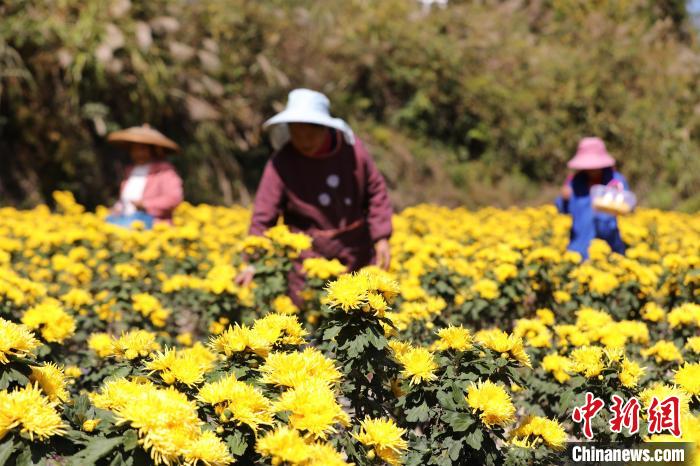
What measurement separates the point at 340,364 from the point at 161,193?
3838mm

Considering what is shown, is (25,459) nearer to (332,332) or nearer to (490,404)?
(332,332)

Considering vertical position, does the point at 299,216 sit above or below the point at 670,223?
above

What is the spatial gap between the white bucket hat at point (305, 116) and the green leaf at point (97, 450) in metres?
2.22

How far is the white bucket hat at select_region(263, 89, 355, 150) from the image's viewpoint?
3.31 meters

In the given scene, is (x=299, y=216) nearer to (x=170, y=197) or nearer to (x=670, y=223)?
(x=170, y=197)

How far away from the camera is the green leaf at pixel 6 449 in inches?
48.0

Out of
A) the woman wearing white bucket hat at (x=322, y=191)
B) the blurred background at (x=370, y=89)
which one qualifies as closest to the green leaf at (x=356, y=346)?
the woman wearing white bucket hat at (x=322, y=191)

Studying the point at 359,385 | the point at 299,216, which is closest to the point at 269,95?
the point at 299,216

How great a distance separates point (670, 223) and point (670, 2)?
42.3 ft

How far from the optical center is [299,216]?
3697 mm

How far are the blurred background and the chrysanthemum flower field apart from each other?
15.7 ft

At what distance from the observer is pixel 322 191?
3609 mm

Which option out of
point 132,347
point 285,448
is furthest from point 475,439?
point 132,347

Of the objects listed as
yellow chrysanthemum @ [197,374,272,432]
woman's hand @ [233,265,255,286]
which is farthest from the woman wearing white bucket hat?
yellow chrysanthemum @ [197,374,272,432]
